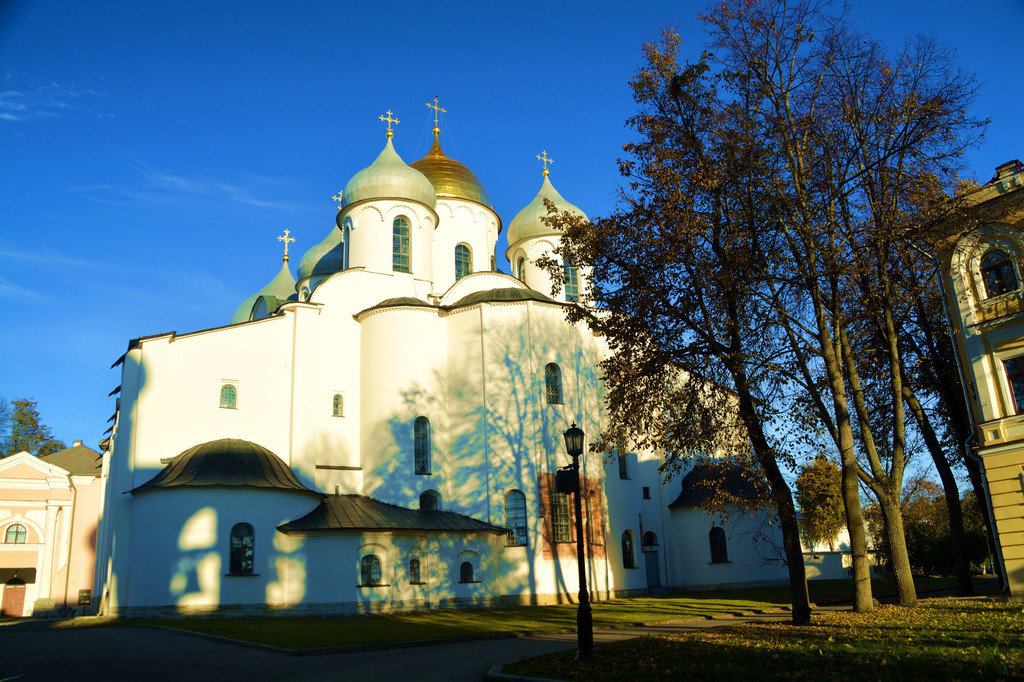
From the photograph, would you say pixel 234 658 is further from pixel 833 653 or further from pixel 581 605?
pixel 833 653

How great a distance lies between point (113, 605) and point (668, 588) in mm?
22167

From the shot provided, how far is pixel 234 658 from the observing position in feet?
45.1

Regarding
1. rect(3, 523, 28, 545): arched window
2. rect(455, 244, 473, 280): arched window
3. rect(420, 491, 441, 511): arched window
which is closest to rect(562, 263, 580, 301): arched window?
rect(455, 244, 473, 280): arched window

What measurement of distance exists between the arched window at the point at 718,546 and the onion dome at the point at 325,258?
22.5 meters

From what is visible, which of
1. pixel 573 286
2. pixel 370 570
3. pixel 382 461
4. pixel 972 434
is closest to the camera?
pixel 972 434

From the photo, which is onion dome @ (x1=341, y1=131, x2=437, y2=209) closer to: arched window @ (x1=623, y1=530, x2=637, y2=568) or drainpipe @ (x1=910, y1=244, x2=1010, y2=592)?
arched window @ (x1=623, y1=530, x2=637, y2=568)

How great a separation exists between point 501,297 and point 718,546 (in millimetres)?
15556

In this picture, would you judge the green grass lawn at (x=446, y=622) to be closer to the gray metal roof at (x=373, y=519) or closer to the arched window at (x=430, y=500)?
the gray metal roof at (x=373, y=519)

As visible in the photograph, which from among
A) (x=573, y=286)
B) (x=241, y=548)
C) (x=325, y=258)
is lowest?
(x=241, y=548)

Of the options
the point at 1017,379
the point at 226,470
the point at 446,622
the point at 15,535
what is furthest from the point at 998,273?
the point at 15,535

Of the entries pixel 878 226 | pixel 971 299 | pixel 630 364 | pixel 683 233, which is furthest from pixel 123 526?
pixel 971 299

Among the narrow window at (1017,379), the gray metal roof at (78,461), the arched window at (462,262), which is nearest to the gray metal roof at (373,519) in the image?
the arched window at (462,262)

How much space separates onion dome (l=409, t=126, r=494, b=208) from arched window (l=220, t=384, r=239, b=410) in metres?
14.5

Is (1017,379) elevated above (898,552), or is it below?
above
